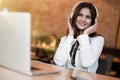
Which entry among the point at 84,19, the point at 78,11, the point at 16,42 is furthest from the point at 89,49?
the point at 16,42

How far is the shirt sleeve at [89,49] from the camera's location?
1968 mm

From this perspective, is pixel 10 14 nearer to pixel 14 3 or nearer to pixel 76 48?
pixel 76 48

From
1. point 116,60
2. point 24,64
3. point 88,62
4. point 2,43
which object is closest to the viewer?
point 24,64

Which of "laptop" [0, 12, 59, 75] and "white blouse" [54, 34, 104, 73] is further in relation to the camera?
"white blouse" [54, 34, 104, 73]

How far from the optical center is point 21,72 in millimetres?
1278

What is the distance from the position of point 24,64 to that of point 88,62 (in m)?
0.84

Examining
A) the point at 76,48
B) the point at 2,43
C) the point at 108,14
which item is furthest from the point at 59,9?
the point at 2,43

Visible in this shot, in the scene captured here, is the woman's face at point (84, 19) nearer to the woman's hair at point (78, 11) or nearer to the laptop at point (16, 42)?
the woman's hair at point (78, 11)

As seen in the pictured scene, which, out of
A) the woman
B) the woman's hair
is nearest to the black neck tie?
the woman

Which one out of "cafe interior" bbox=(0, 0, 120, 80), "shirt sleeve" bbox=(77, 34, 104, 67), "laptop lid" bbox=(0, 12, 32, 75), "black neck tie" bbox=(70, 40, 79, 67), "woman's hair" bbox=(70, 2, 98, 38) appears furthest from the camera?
"cafe interior" bbox=(0, 0, 120, 80)

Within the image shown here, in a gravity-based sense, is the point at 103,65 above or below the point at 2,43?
below

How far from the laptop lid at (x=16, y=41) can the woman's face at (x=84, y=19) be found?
0.98 metres

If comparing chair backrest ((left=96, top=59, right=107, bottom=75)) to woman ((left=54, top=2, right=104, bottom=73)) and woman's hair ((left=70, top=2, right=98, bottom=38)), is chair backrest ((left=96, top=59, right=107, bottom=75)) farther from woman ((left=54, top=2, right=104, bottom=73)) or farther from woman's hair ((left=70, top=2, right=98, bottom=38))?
woman's hair ((left=70, top=2, right=98, bottom=38))

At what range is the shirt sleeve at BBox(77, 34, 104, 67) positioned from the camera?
6.46 ft
